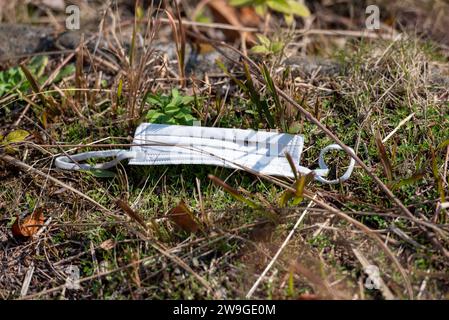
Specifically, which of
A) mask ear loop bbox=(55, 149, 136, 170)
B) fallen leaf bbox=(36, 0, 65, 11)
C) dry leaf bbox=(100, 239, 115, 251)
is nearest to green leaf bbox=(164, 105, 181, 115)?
mask ear loop bbox=(55, 149, 136, 170)

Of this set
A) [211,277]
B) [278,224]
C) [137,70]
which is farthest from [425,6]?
[211,277]

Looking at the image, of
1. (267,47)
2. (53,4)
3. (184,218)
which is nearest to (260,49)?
(267,47)

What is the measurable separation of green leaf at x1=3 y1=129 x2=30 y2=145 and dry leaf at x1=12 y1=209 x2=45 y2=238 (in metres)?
0.31

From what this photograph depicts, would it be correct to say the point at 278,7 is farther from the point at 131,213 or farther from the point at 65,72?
the point at 131,213

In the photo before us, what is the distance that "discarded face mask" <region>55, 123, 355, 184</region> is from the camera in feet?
6.21

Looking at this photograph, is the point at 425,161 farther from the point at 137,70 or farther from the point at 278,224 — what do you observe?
the point at 137,70

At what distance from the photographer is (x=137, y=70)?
7.15ft

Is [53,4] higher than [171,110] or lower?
higher

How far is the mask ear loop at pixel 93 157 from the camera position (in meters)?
1.96

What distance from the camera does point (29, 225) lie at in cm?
183

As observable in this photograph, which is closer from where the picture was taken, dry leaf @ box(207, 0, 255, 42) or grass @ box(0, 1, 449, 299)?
grass @ box(0, 1, 449, 299)

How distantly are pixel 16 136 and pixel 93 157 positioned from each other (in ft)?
0.96

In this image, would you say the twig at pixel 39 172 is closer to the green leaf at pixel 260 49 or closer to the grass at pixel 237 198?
the grass at pixel 237 198

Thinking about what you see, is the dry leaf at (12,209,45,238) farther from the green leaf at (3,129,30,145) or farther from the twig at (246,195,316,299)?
the twig at (246,195,316,299)
